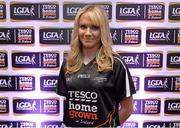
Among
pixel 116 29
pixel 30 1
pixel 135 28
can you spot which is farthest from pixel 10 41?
pixel 135 28

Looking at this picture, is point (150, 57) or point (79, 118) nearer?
point (79, 118)

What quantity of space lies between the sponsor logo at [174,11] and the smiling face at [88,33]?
94 cm

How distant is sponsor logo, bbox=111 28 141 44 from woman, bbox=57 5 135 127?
0.73 m

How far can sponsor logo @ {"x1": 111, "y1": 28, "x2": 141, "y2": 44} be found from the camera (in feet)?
6.48

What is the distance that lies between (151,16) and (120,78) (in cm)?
89

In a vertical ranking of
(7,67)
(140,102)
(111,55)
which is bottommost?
(140,102)

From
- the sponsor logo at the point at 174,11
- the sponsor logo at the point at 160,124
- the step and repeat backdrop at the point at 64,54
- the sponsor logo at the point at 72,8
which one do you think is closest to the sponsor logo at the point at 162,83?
the step and repeat backdrop at the point at 64,54

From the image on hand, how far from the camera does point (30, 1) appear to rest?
1973 millimetres

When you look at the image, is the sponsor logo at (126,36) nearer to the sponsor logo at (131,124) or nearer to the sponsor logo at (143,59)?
the sponsor logo at (143,59)

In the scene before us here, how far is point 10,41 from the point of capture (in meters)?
2.02

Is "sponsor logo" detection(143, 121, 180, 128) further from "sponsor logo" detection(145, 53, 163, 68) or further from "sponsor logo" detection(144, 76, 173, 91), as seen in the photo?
"sponsor logo" detection(145, 53, 163, 68)

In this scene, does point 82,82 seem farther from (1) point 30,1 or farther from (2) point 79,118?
(1) point 30,1

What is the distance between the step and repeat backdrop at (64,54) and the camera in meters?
1.97

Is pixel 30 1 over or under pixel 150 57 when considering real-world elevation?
over
